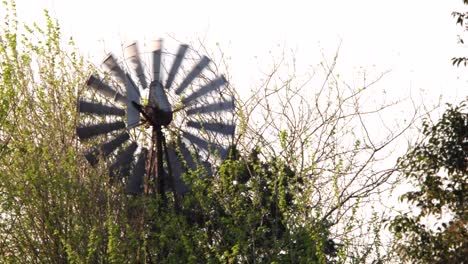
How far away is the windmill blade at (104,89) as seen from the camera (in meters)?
16.0

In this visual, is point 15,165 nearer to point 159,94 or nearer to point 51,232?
point 51,232

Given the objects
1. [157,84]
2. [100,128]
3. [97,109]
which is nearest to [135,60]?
[157,84]

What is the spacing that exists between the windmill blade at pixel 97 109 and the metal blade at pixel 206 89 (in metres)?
1.09

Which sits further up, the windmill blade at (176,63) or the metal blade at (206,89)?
the windmill blade at (176,63)

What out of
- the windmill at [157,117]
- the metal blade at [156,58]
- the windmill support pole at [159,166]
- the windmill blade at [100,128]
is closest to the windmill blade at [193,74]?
the windmill at [157,117]

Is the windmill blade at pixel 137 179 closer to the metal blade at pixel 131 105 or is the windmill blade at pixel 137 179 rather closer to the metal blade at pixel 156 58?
the metal blade at pixel 131 105

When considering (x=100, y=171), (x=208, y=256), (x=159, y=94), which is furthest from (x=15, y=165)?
(x=208, y=256)

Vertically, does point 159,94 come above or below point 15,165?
above

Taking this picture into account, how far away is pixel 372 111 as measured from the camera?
18703 mm

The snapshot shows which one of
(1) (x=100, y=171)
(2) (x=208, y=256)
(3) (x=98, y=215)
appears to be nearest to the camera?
(2) (x=208, y=256)

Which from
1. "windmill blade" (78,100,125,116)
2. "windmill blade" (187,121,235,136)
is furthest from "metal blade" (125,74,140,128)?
"windmill blade" (187,121,235,136)

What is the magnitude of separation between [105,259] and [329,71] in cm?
651

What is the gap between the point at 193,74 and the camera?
1538 cm

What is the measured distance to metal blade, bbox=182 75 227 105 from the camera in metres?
15.4
